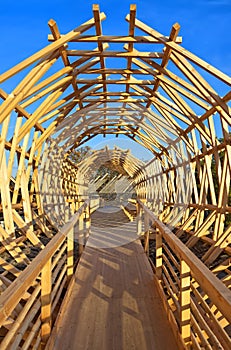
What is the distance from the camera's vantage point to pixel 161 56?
5219mm

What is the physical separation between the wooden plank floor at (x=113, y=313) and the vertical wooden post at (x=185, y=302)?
190mm

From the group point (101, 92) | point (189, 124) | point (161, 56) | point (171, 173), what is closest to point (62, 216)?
point (171, 173)

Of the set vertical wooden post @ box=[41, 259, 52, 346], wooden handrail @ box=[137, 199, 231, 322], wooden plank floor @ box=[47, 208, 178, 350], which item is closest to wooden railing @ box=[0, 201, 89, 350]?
vertical wooden post @ box=[41, 259, 52, 346]

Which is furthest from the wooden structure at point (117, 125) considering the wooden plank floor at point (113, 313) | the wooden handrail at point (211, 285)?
the wooden plank floor at point (113, 313)

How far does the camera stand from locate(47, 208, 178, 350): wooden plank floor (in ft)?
8.94

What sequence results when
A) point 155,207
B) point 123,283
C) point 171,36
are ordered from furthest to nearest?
1. point 155,207
2. point 171,36
3. point 123,283

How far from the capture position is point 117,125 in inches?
392

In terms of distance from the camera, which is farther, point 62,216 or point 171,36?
point 62,216

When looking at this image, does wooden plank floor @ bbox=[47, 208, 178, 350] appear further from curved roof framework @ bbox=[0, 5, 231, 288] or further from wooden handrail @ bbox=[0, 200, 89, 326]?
curved roof framework @ bbox=[0, 5, 231, 288]

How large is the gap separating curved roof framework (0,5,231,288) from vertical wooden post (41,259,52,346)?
2262 mm

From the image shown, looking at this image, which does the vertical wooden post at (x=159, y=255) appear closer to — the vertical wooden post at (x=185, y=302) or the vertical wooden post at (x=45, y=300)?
the vertical wooden post at (x=185, y=302)

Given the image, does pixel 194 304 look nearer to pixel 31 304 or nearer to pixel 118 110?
pixel 31 304

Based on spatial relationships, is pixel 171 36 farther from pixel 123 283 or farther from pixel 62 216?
pixel 62 216

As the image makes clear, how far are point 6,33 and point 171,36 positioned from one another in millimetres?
5031
